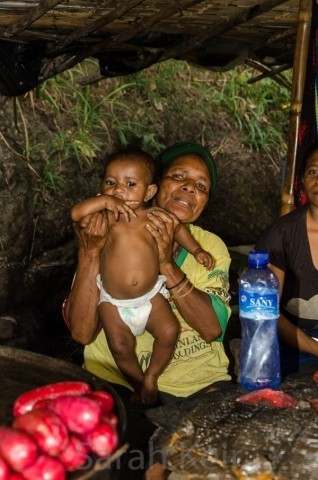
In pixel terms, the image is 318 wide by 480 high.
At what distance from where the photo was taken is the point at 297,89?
375 centimetres

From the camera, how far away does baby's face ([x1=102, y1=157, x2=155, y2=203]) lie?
310 cm

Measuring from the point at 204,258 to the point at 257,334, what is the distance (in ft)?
2.04

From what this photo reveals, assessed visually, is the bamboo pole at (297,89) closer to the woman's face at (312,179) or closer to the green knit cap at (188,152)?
the woman's face at (312,179)

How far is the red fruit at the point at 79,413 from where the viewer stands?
6.07 feet

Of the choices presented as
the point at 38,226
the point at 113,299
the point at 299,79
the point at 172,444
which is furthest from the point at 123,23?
the point at 172,444

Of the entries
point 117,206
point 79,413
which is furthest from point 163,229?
point 79,413

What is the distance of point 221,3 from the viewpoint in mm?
4086

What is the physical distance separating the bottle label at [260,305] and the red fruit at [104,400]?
73cm

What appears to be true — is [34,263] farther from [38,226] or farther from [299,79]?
→ [299,79]

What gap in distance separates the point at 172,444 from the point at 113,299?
3.50ft


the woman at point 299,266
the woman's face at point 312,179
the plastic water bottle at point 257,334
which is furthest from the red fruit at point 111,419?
the woman's face at point 312,179

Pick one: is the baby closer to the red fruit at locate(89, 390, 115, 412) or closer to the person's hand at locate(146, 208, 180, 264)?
the person's hand at locate(146, 208, 180, 264)

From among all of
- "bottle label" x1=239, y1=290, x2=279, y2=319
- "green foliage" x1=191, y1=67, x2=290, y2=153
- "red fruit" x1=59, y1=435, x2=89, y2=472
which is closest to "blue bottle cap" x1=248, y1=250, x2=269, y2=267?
"bottle label" x1=239, y1=290, x2=279, y2=319

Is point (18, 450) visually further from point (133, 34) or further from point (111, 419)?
point (133, 34)
